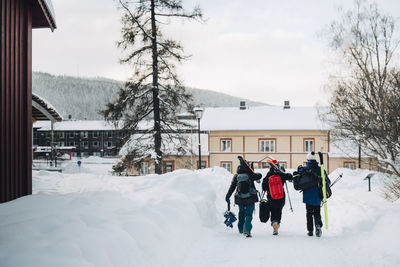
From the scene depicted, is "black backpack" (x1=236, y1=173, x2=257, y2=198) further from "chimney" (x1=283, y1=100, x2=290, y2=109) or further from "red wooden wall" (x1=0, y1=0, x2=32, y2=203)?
"chimney" (x1=283, y1=100, x2=290, y2=109)

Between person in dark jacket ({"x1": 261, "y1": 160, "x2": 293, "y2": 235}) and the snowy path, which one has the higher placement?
person in dark jacket ({"x1": 261, "y1": 160, "x2": 293, "y2": 235})

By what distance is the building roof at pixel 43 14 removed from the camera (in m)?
8.84

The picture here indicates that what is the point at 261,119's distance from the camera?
37.8 metres

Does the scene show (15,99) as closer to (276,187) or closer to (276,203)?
(276,187)

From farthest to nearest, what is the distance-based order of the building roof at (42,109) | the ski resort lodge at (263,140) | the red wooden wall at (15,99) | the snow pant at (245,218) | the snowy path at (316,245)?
the ski resort lodge at (263,140) < the building roof at (42,109) < the red wooden wall at (15,99) < the snow pant at (245,218) < the snowy path at (316,245)

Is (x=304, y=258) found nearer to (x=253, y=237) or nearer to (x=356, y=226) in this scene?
(x=253, y=237)

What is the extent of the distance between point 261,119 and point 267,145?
3087 mm

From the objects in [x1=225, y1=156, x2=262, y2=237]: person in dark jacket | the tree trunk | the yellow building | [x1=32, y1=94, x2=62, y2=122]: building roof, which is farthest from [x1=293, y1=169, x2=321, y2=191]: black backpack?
the yellow building

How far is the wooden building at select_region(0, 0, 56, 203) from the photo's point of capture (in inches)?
293

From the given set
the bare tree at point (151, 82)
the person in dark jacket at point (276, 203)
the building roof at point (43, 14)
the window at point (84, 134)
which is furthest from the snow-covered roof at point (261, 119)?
the window at point (84, 134)

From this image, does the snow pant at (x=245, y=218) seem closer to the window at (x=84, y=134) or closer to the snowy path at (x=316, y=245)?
the snowy path at (x=316, y=245)

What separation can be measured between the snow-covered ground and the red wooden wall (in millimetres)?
881

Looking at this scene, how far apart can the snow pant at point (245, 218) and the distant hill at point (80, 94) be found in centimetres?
12254

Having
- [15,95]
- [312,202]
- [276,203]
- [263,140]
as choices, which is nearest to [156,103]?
[15,95]
